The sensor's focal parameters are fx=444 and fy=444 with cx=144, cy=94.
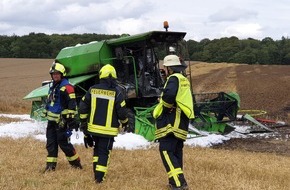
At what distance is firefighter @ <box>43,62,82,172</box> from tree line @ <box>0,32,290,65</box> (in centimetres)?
5512

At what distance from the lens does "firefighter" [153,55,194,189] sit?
5.57m

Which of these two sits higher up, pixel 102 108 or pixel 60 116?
pixel 102 108

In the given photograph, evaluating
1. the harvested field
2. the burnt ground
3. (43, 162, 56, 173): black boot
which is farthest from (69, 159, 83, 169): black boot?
the harvested field

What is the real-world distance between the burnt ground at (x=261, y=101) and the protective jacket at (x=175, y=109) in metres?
5.27

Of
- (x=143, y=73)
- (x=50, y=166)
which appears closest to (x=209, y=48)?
(x=143, y=73)

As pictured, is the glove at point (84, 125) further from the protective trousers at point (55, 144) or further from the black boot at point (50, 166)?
the black boot at point (50, 166)

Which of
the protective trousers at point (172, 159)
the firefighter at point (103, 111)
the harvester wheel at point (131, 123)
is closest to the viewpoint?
the protective trousers at point (172, 159)

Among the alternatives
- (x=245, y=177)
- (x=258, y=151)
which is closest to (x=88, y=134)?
(x=245, y=177)

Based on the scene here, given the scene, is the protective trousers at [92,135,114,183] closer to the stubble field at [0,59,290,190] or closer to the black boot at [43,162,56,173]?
the stubble field at [0,59,290,190]

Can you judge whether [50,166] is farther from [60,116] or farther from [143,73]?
[143,73]

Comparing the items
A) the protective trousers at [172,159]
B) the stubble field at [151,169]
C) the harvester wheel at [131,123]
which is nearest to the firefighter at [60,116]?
the stubble field at [151,169]

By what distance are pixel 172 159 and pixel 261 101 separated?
15.8 metres

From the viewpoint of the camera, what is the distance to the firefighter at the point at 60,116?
6.73m

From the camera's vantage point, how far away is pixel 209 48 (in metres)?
63.9
